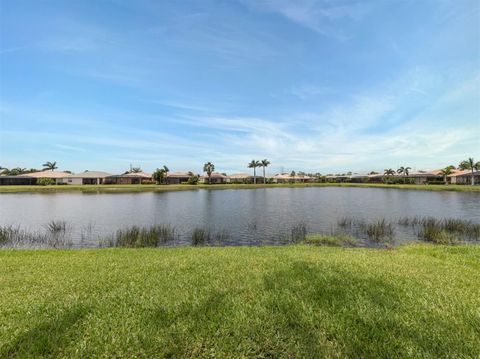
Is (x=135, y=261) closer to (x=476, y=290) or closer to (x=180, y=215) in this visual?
(x=476, y=290)

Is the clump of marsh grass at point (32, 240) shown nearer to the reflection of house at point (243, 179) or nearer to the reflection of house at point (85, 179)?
the reflection of house at point (85, 179)

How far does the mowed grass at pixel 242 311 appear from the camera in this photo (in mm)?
3689

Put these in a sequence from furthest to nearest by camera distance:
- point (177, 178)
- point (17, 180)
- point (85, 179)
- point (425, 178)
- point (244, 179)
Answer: point (244, 179)
point (177, 178)
point (425, 178)
point (85, 179)
point (17, 180)

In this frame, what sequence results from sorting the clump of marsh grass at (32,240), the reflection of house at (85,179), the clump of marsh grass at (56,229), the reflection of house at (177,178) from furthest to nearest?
1. the reflection of house at (177,178)
2. the reflection of house at (85,179)
3. the clump of marsh grass at (56,229)
4. the clump of marsh grass at (32,240)

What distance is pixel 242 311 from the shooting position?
15.0 ft

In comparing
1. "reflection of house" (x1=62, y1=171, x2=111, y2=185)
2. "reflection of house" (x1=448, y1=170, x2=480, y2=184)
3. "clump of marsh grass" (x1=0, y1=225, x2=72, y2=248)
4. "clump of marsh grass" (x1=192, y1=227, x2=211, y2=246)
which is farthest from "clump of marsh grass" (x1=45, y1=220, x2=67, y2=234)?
"reflection of house" (x1=448, y1=170, x2=480, y2=184)

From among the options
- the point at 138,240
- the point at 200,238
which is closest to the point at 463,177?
the point at 200,238

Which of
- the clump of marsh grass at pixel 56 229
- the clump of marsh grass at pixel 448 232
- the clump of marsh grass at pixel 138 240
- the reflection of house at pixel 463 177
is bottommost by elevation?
the clump of marsh grass at pixel 448 232

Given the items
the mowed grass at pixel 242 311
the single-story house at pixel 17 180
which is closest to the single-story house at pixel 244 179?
the single-story house at pixel 17 180

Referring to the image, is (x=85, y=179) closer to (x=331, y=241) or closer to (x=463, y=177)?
(x=331, y=241)

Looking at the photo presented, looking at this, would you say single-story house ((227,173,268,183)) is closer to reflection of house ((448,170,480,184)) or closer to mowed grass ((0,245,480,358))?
reflection of house ((448,170,480,184))

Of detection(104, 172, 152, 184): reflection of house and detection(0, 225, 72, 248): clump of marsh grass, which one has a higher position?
detection(104, 172, 152, 184): reflection of house

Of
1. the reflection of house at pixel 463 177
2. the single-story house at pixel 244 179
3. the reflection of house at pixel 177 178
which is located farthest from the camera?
the single-story house at pixel 244 179

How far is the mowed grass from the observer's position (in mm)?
3689
